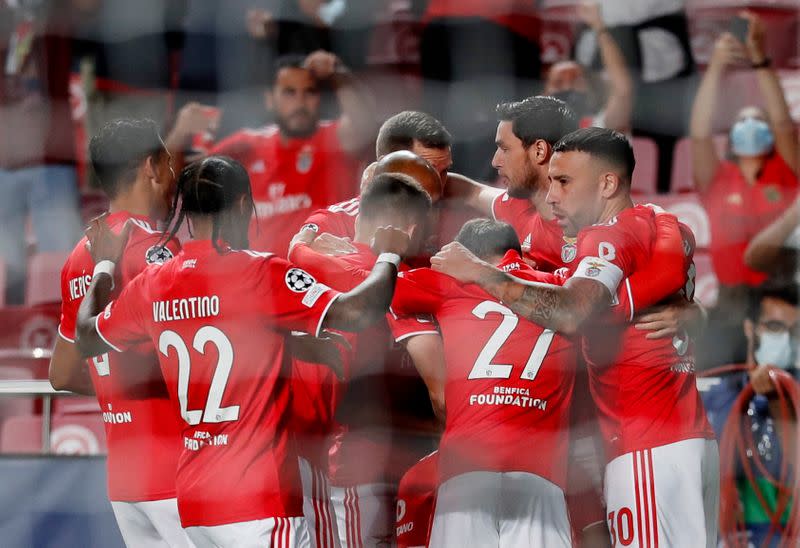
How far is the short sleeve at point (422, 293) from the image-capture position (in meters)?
2.39

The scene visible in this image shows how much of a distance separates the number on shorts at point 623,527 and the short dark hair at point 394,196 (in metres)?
0.69

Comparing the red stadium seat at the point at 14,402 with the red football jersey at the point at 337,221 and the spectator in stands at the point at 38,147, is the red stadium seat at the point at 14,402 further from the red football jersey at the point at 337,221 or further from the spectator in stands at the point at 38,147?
Result: the red football jersey at the point at 337,221

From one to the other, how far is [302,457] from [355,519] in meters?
0.25

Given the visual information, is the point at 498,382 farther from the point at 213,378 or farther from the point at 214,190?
the point at 214,190

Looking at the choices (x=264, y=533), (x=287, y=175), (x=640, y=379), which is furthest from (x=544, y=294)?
(x=287, y=175)

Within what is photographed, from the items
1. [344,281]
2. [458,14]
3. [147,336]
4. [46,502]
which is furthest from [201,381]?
[458,14]

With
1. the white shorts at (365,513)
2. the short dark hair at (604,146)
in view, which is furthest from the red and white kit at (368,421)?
the short dark hair at (604,146)

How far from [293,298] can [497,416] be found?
47 cm

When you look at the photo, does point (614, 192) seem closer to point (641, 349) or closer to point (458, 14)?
point (641, 349)

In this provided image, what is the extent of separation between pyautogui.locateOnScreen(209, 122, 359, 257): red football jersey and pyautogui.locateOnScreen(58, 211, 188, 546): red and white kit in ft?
4.02

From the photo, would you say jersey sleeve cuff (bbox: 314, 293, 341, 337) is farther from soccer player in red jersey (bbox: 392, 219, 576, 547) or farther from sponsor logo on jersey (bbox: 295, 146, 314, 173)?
sponsor logo on jersey (bbox: 295, 146, 314, 173)

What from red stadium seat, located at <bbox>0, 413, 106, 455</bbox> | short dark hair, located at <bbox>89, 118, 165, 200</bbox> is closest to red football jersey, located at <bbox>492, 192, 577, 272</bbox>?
short dark hair, located at <bbox>89, 118, 165, 200</bbox>

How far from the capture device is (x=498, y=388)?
2.35 m

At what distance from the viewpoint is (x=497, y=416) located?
235 centimetres
